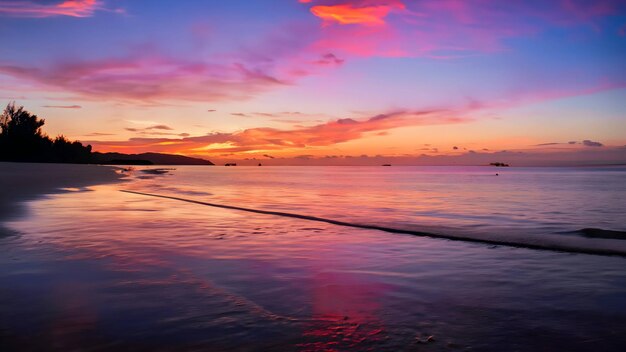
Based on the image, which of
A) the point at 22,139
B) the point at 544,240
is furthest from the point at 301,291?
the point at 22,139

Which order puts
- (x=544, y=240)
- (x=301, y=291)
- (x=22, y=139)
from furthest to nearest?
1. (x=22, y=139)
2. (x=544, y=240)
3. (x=301, y=291)

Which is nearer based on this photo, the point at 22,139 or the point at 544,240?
the point at 544,240

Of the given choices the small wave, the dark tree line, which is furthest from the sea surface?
the dark tree line

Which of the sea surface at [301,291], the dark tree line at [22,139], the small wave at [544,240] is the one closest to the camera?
the sea surface at [301,291]

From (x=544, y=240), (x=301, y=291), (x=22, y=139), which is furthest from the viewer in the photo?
(x=22, y=139)

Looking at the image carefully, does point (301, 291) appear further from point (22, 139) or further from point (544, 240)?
point (22, 139)

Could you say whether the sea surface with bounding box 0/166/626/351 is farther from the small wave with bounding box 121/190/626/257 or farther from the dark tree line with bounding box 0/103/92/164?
the dark tree line with bounding box 0/103/92/164

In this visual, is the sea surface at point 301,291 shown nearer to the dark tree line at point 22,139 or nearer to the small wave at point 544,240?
the small wave at point 544,240

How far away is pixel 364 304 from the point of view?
6355mm

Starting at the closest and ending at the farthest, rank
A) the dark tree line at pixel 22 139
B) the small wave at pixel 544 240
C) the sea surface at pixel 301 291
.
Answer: the sea surface at pixel 301 291, the small wave at pixel 544 240, the dark tree line at pixel 22 139

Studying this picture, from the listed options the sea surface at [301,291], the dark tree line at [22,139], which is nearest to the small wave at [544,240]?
the sea surface at [301,291]

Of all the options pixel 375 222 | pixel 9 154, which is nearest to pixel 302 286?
pixel 375 222

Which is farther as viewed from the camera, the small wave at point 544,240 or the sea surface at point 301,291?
the small wave at point 544,240

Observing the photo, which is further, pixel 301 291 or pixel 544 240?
pixel 544 240
